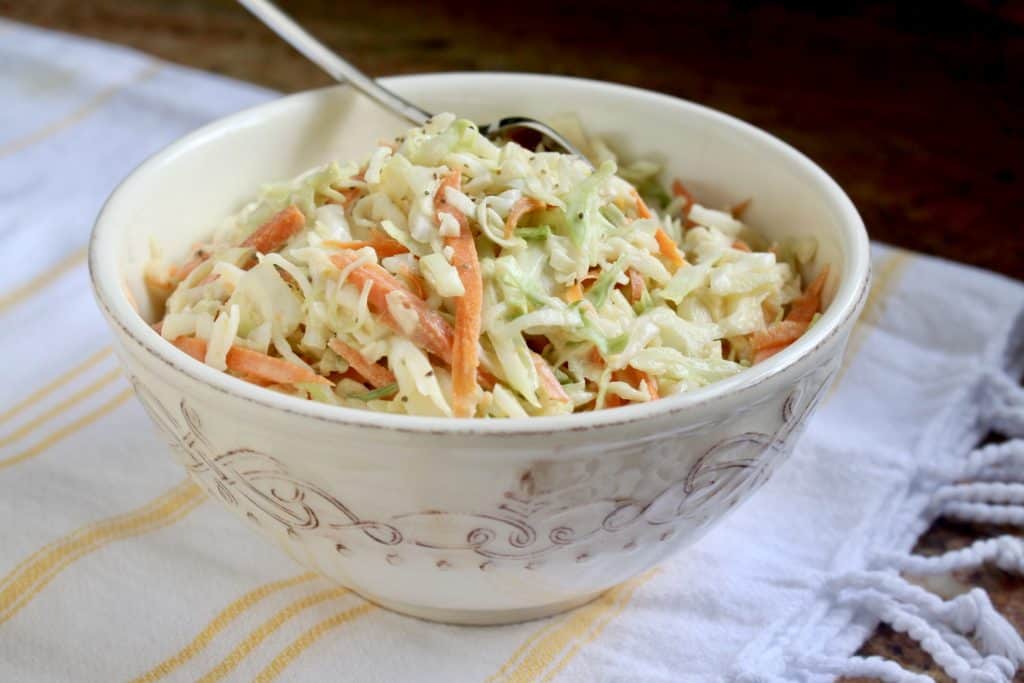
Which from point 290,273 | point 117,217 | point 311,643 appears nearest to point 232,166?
point 117,217

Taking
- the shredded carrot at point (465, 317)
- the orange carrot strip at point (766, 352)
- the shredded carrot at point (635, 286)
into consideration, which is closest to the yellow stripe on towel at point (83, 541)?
the shredded carrot at point (465, 317)

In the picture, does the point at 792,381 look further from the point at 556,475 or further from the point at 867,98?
the point at 867,98

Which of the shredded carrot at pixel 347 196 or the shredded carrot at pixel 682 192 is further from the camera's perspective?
the shredded carrot at pixel 682 192

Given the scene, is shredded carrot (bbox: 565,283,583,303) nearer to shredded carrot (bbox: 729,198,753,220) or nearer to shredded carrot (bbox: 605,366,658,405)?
A: shredded carrot (bbox: 605,366,658,405)

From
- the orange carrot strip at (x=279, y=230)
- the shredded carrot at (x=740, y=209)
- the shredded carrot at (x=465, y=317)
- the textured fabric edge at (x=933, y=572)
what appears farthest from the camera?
the shredded carrot at (x=740, y=209)

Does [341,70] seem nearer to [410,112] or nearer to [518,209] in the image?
[410,112]

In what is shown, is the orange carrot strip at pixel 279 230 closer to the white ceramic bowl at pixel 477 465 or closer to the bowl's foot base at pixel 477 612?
the white ceramic bowl at pixel 477 465
